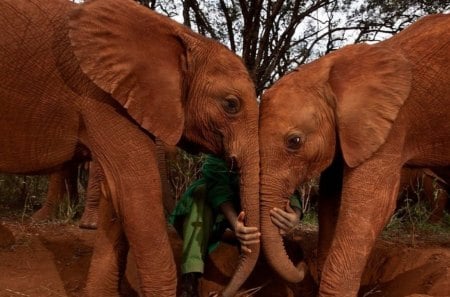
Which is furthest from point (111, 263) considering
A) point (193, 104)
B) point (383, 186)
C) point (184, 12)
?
point (184, 12)

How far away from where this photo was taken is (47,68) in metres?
3.44

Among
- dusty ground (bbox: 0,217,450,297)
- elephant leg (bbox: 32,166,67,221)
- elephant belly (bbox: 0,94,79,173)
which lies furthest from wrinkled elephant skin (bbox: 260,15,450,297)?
elephant leg (bbox: 32,166,67,221)

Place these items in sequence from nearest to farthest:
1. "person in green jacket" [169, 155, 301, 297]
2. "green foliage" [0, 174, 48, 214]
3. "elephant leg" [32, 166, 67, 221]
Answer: "person in green jacket" [169, 155, 301, 297]
"elephant leg" [32, 166, 67, 221]
"green foliage" [0, 174, 48, 214]

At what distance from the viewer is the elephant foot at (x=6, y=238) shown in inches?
193

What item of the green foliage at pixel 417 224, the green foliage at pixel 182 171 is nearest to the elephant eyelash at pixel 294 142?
the green foliage at pixel 417 224

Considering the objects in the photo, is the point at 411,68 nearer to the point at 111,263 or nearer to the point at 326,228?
the point at 326,228

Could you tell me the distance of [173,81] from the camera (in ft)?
11.3

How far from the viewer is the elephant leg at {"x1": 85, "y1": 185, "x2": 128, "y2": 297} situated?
145 inches

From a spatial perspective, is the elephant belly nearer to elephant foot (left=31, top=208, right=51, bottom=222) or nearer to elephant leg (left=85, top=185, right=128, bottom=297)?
elephant leg (left=85, top=185, right=128, bottom=297)

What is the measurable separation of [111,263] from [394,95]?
6.26ft

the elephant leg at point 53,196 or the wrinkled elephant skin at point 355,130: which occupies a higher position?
the wrinkled elephant skin at point 355,130

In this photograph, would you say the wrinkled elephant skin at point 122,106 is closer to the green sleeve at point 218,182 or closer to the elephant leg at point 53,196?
→ the green sleeve at point 218,182

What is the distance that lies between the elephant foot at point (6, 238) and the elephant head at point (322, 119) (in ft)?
7.60

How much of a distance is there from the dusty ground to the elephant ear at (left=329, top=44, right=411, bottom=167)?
1104 millimetres
